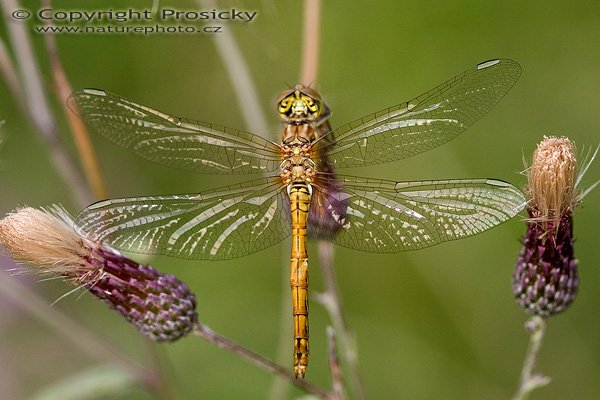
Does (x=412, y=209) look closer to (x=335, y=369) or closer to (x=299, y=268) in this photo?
(x=299, y=268)

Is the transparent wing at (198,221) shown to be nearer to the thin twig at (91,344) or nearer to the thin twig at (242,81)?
the thin twig at (242,81)

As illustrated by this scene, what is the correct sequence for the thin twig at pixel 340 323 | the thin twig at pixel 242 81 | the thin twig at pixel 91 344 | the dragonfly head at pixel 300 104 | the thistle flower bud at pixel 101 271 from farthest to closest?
the thin twig at pixel 242 81 < the thin twig at pixel 91 344 < the dragonfly head at pixel 300 104 < the thin twig at pixel 340 323 < the thistle flower bud at pixel 101 271

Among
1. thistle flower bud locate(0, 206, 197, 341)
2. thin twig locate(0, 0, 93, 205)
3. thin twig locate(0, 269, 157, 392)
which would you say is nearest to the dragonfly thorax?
thistle flower bud locate(0, 206, 197, 341)

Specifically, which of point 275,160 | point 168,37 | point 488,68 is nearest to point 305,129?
point 275,160

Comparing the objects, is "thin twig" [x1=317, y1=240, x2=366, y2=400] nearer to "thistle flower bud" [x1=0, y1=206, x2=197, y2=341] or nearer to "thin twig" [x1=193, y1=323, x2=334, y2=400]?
"thin twig" [x1=193, y1=323, x2=334, y2=400]

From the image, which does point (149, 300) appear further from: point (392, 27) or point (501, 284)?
point (392, 27)

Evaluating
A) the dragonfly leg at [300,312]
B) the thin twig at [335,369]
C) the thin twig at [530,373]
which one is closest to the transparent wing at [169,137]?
the dragonfly leg at [300,312]

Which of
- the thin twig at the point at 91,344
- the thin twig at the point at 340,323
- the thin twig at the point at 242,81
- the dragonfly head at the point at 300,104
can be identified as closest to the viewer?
the thin twig at the point at 340,323
